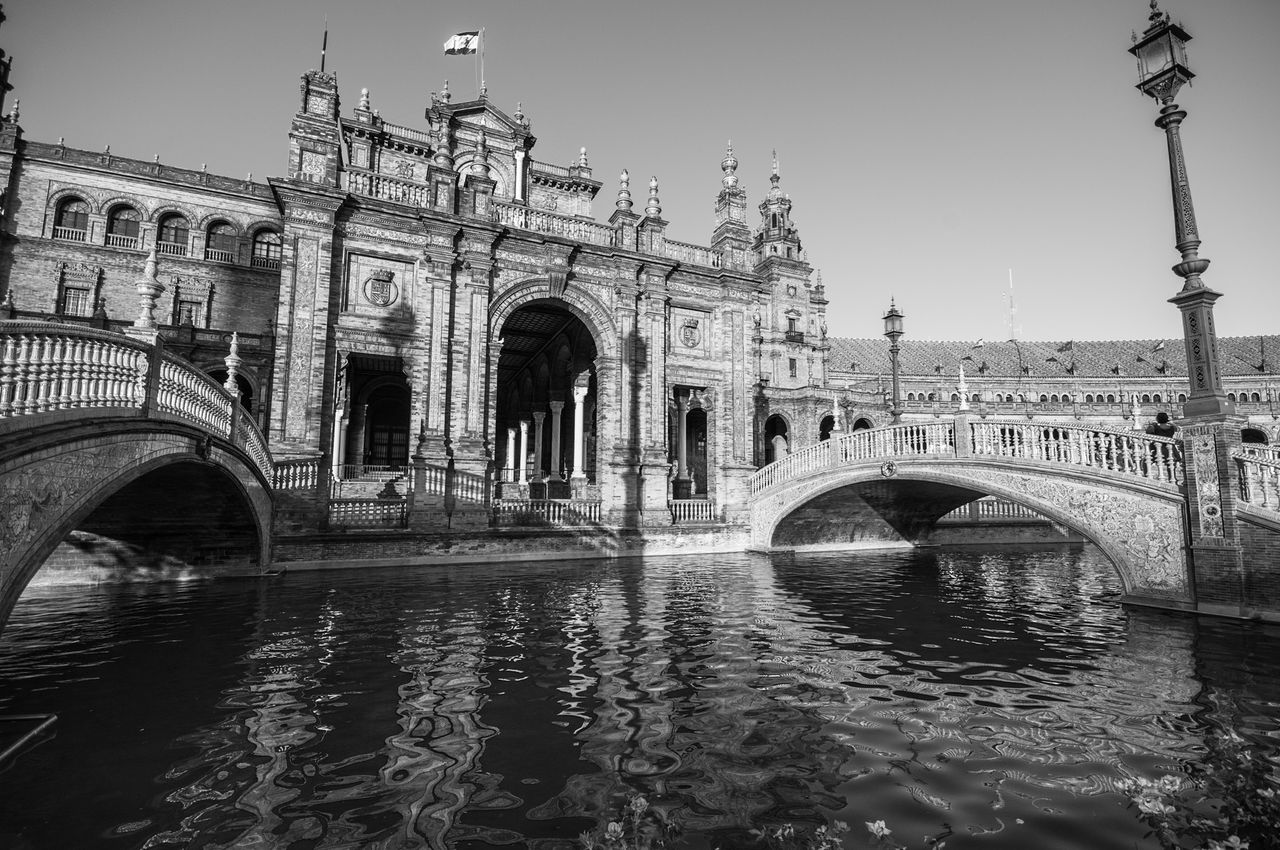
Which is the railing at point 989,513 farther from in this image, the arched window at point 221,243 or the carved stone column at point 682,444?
the arched window at point 221,243

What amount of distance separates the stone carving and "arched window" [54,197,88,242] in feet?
133

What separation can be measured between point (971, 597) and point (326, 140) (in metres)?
A: 21.4

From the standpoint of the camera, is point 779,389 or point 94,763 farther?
point 779,389

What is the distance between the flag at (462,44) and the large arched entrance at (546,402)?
11.3 meters

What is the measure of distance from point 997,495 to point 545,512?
42.1 feet

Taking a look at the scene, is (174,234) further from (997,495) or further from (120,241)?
(997,495)

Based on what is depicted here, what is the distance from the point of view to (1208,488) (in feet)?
28.4

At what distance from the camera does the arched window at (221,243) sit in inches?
1146

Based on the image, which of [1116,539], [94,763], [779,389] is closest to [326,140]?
[94,763]

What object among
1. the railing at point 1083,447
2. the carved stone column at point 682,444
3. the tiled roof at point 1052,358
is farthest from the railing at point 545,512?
the tiled roof at point 1052,358

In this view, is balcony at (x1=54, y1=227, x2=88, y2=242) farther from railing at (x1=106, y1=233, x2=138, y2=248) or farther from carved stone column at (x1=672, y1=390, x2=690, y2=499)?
carved stone column at (x1=672, y1=390, x2=690, y2=499)

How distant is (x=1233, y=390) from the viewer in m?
55.4

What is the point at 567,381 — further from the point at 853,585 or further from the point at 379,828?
the point at 379,828

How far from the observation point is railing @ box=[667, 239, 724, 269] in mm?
23312
